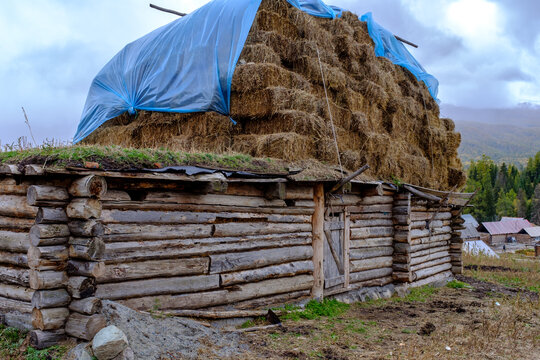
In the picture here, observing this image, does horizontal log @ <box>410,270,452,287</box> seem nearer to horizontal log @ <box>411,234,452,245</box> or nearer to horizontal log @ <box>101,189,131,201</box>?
horizontal log @ <box>411,234,452,245</box>

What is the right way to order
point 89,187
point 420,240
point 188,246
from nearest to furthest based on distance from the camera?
point 89,187, point 188,246, point 420,240

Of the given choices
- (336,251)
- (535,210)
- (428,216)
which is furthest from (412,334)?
(535,210)

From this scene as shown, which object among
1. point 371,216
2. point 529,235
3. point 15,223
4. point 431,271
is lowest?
point 529,235

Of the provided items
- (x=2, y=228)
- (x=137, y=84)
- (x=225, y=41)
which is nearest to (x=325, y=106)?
(x=225, y=41)

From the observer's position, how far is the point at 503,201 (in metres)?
84.3

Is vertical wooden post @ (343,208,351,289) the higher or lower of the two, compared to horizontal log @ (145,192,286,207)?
lower

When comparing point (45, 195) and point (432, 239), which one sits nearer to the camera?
point (45, 195)

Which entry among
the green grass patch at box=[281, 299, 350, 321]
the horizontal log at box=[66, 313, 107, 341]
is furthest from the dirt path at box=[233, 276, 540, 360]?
the horizontal log at box=[66, 313, 107, 341]

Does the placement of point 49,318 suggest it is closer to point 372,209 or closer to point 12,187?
point 12,187

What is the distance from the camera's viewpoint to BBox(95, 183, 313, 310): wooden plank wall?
21.4 feet

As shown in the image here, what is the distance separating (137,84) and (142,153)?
6.17 meters

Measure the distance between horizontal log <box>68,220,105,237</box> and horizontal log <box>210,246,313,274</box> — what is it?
2082 millimetres

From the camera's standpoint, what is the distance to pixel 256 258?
27.5 feet

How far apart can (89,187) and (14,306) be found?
2339mm
